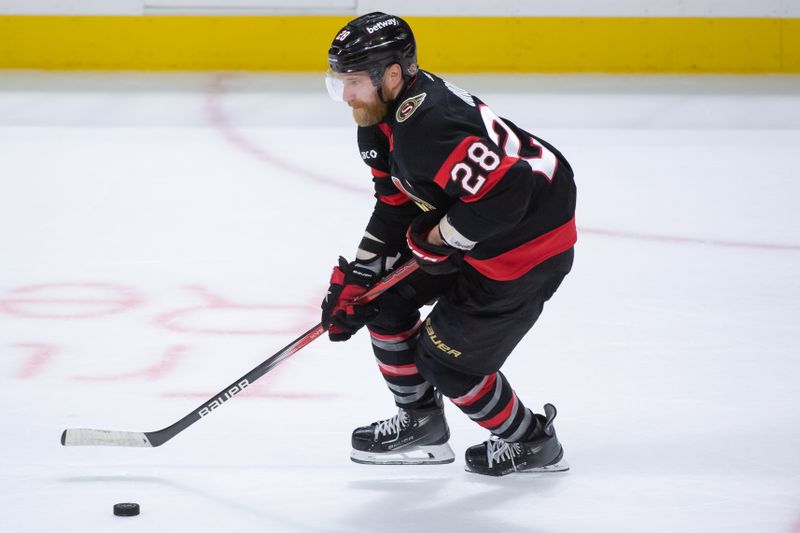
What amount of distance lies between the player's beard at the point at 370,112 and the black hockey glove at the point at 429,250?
217 mm

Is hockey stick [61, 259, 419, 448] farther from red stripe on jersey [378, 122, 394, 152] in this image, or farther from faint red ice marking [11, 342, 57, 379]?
faint red ice marking [11, 342, 57, 379]

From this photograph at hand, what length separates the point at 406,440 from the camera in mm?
2803

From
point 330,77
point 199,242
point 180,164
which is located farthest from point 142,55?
point 330,77

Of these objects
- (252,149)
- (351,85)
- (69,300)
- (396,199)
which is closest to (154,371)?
(69,300)

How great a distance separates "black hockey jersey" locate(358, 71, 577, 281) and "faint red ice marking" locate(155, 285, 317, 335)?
43.3 inches

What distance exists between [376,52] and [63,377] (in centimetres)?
135

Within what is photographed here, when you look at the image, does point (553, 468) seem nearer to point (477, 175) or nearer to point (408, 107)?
point (477, 175)


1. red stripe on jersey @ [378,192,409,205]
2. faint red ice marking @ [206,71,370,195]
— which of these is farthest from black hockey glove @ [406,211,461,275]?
faint red ice marking @ [206,71,370,195]

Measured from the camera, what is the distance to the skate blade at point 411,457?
9.11ft

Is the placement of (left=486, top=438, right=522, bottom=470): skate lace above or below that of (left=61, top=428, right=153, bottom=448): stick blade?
below

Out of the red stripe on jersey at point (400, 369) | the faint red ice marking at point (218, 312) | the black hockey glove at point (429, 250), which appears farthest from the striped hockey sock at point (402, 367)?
the faint red ice marking at point (218, 312)

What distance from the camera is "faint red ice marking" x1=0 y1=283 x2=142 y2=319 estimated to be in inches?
147

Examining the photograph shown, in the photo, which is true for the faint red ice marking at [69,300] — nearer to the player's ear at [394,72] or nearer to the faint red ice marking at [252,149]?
the faint red ice marking at [252,149]

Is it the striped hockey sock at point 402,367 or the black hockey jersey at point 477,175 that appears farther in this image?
the striped hockey sock at point 402,367
